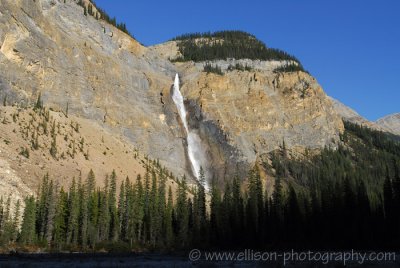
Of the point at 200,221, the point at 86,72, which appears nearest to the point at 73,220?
the point at 200,221

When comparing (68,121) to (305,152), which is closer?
(68,121)

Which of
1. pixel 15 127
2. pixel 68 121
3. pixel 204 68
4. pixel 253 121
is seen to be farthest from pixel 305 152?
pixel 15 127

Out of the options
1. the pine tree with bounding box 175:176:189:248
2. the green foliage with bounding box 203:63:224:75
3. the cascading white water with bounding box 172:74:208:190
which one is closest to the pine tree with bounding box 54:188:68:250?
the pine tree with bounding box 175:176:189:248

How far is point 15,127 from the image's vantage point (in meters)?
98.1

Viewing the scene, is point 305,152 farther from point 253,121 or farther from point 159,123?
point 159,123

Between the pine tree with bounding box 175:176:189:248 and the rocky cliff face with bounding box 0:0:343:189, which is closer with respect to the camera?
the pine tree with bounding box 175:176:189:248

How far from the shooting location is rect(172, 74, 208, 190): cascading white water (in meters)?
151

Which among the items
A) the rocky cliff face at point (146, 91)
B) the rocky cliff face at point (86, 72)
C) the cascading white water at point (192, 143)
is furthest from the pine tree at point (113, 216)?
the cascading white water at point (192, 143)

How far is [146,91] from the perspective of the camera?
507ft

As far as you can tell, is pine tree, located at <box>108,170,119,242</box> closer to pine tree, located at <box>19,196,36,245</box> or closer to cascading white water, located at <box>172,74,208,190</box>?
pine tree, located at <box>19,196,36,245</box>

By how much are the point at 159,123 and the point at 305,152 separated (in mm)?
57533

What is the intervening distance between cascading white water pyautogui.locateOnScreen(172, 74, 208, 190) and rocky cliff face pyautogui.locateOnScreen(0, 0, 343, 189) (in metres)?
2.42

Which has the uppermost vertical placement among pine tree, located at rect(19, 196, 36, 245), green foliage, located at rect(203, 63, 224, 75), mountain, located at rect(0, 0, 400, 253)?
green foliage, located at rect(203, 63, 224, 75)

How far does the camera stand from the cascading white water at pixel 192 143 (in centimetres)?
15125
